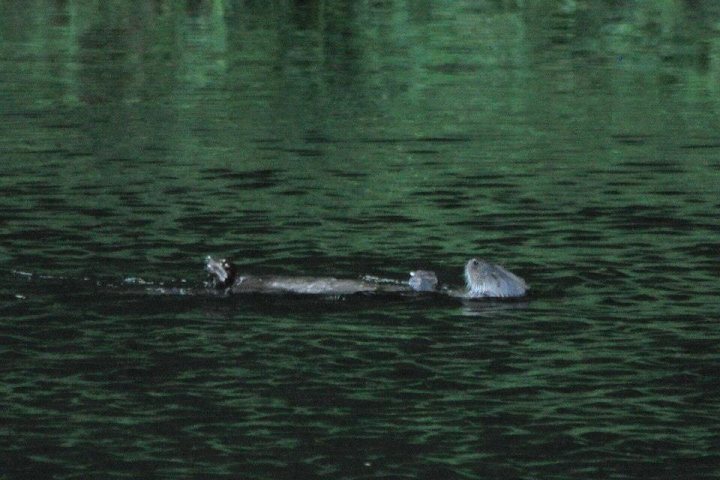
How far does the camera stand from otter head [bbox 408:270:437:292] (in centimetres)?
1509

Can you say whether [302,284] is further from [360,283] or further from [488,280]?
[488,280]

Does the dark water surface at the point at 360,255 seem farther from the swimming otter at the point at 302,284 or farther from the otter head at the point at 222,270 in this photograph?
the otter head at the point at 222,270

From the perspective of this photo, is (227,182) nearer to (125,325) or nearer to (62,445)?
(125,325)

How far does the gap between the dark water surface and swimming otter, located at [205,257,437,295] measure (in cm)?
13

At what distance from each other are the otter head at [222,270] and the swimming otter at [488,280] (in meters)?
1.74

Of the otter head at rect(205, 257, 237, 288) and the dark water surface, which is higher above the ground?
the otter head at rect(205, 257, 237, 288)

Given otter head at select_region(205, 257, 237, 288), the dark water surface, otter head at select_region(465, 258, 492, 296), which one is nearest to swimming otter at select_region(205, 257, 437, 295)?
otter head at select_region(205, 257, 237, 288)

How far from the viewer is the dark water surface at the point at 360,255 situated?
452 inches

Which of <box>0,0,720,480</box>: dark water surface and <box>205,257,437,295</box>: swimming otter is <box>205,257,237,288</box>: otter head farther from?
<box>0,0,720,480</box>: dark water surface

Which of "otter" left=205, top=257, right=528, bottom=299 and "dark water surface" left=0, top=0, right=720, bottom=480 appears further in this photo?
"otter" left=205, top=257, right=528, bottom=299

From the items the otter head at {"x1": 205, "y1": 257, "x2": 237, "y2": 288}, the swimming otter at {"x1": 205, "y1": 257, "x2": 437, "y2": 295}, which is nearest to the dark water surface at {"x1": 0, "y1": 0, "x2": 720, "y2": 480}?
the swimming otter at {"x1": 205, "y1": 257, "x2": 437, "y2": 295}

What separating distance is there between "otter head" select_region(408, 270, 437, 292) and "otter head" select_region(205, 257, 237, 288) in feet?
4.34

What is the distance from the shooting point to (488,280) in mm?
15055

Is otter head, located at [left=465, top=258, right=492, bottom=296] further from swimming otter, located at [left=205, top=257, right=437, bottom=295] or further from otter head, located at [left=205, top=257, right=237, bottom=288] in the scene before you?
otter head, located at [left=205, top=257, right=237, bottom=288]
